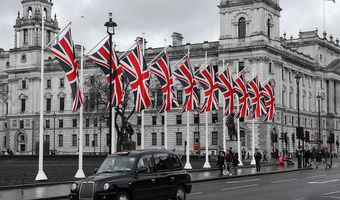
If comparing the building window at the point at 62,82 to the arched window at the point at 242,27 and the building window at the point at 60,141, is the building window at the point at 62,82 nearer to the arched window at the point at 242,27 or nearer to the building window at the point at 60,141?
the building window at the point at 60,141

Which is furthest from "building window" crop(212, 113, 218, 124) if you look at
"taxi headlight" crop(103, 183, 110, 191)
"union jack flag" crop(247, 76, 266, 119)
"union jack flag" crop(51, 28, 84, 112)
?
"taxi headlight" crop(103, 183, 110, 191)

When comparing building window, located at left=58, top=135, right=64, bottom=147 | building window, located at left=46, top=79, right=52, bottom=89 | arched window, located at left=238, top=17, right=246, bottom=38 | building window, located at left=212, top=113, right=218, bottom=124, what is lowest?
building window, located at left=58, top=135, right=64, bottom=147

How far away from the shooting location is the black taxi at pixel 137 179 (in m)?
18.5

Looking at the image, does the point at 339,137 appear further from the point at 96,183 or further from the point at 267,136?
the point at 96,183

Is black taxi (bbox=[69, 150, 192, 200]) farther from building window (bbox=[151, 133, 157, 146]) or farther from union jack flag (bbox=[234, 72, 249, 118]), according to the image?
building window (bbox=[151, 133, 157, 146])

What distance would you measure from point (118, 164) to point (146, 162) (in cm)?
101

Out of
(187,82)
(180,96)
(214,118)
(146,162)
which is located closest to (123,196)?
(146,162)

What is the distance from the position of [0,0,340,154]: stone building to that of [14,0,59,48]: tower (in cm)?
21

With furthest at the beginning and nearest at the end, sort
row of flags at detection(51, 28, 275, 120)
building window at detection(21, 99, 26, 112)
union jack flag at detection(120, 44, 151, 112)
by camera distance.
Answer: building window at detection(21, 99, 26, 112) < union jack flag at detection(120, 44, 151, 112) < row of flags at detection(51, 28, 275, 120)

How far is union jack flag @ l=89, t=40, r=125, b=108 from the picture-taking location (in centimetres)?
3256

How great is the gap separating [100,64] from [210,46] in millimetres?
68641

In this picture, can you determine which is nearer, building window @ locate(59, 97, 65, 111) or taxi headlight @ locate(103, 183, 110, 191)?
taxi headlight @ locate(103, 183, 110, 191)

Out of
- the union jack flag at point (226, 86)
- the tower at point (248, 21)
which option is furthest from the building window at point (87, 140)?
the union jack flag at point (226, 86)

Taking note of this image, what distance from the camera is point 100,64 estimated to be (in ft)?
108
